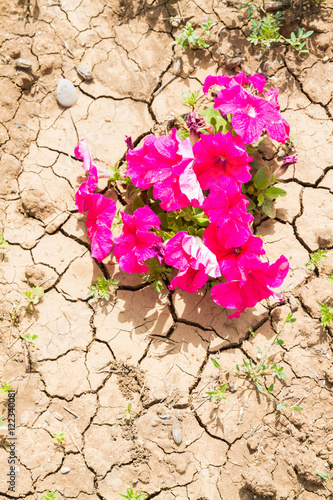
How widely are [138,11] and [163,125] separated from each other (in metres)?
1.08

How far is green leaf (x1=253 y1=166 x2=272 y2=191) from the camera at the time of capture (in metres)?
2.98

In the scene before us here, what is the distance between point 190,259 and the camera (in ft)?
8.29

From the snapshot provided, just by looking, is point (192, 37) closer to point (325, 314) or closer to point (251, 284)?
point (251, 284)

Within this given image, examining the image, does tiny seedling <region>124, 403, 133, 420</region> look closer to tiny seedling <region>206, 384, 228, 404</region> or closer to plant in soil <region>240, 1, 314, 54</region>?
tiny seedling <region>206, 384, 228, 404</region>

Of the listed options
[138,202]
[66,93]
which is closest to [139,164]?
[138,202]

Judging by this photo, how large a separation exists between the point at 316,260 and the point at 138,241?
1.39 metres

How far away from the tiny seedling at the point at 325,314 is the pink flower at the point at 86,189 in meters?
1.87

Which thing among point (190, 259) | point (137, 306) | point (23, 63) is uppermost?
point (23, 63)

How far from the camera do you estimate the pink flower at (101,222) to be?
292cm

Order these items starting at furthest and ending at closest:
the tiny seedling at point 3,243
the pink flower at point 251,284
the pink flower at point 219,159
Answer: the tiny seedling at point 3,243 → the pink flower at point 251,284 → the pink flower at point 219,159

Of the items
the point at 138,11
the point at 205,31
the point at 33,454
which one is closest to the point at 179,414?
the point at 33,454

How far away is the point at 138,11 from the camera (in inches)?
142

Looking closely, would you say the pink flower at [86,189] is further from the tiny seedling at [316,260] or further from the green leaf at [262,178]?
the tiny seedling at [316,260]

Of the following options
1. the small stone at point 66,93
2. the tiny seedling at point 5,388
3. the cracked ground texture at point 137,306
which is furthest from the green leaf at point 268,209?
the tiny seedling at point 5,388
